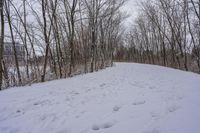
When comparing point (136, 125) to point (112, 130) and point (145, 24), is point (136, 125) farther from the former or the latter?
point (145, 24)

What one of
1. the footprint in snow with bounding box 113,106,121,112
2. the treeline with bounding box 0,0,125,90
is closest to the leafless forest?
the treeline with bounding box 0,0,125,90

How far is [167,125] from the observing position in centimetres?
355

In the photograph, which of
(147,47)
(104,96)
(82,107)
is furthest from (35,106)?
(147,47)

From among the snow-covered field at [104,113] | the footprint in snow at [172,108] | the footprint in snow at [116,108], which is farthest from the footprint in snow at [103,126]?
the footprint in snow at [172,108]

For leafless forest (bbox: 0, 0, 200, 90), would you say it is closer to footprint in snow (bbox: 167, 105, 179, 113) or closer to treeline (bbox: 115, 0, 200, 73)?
treeline (bbox: 115, 0, 200, 73)

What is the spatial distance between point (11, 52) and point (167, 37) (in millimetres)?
16904

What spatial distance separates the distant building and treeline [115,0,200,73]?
1222 centimetres

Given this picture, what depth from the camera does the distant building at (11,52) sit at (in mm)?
11750

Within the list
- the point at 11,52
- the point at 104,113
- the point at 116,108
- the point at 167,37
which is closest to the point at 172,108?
the point at 116,108

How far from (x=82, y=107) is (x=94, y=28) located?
11262 millimetres

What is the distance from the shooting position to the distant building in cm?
1175

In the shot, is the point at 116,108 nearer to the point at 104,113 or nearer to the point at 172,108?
the point at 104,113

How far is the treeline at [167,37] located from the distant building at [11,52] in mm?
12216

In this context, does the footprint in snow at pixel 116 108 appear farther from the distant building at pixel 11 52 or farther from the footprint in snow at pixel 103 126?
the distant building at pixel 11 52
